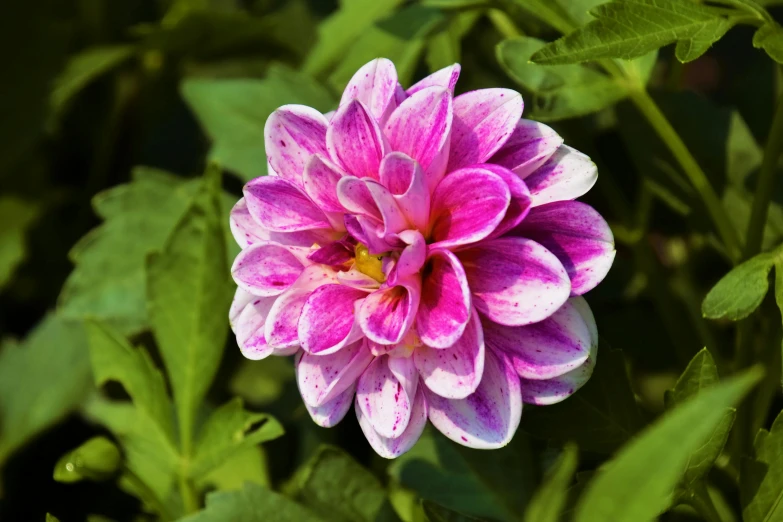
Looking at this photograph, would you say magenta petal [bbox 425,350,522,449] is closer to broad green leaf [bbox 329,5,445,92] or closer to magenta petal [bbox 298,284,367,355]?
magenta petal [bbox 298,284,367,355]

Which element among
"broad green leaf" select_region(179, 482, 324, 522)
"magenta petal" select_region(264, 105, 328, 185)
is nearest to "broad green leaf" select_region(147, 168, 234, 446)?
"broad green leaf" select_region(179, 482, 324, 522)

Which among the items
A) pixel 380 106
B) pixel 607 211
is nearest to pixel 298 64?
pixel 607 211

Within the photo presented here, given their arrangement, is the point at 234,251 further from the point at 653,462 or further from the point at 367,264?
the point at 653,462

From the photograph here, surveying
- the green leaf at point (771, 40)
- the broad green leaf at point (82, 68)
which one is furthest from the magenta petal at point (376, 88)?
the broad green leaf at point (82, 68)

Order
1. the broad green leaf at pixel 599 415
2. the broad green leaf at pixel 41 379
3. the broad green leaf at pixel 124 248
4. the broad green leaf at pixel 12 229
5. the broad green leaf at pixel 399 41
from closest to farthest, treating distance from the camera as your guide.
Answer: the broad green leaf at pixel 599 415 < the broad green leaf at pixel 399 41 < the broad green leaf at pixel 124 248 < the broad green leaf at pixel 41 379 < the broad green leaf at pixel 12 229

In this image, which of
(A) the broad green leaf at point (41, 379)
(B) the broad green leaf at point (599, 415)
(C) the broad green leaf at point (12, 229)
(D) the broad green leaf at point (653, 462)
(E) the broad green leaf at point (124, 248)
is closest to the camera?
(D) the broad green leaf at point (653, 462)

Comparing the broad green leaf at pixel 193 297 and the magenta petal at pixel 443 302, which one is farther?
the broad green leaf at pixel 193 297

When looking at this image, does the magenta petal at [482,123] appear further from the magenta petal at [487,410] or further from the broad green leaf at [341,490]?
the broad green leaf at [341,490]
